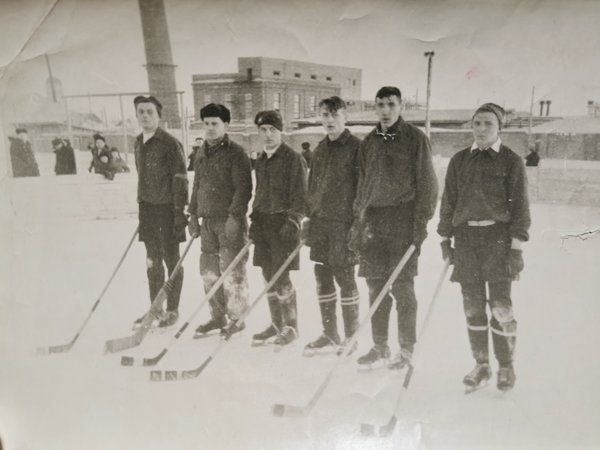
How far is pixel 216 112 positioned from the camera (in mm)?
1505

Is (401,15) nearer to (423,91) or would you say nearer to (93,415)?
(423,91)

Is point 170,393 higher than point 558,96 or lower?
lower

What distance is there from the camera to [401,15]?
1422 millimetres

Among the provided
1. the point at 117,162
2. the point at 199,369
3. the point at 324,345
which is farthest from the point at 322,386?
the point at 117,162

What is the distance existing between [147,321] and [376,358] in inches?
28.3

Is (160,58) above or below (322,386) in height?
above

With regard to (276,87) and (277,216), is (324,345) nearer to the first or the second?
(277,216)

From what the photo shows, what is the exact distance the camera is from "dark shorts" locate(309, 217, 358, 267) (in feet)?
4.86

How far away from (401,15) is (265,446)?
131 centimetres

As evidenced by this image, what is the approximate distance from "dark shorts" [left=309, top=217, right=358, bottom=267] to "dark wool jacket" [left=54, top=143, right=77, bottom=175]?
767mm

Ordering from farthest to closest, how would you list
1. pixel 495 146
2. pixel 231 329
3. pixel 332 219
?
pixel 231 329 → pixel 332 219 → pixel 495 146

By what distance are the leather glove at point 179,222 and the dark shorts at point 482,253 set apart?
2.69ft

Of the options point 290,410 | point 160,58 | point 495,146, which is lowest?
point 290,410

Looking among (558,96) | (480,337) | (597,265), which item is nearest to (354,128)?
(558,96)
